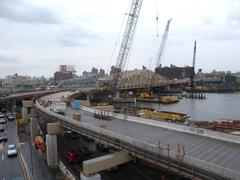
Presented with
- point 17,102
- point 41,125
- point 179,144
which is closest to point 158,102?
point 17,102

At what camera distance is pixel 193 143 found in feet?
75.1

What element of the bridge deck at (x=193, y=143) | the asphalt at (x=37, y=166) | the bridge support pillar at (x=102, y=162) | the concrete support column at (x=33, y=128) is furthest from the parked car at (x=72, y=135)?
the bridge support pillar at (x=102, y=162)

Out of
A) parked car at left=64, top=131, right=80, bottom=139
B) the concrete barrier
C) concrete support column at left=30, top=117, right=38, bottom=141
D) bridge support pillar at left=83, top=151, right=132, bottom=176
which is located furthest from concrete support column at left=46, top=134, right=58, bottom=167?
concrete support column at left=30, top=117, right=38, bottom=141

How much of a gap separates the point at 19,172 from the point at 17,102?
7057cm

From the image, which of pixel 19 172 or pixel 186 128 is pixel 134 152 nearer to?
pixel 186 128

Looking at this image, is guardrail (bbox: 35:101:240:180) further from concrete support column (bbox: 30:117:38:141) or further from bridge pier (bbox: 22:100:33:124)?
bridge pier (bbox: 22:100:33:124)

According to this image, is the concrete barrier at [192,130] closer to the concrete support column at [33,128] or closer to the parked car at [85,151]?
the parked car at [85,151]

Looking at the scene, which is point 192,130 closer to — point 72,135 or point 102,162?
point 102,162

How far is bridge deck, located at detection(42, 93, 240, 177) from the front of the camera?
18569mm

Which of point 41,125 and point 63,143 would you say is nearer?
point 63,143

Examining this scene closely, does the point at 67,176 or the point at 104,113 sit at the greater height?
the point at 104,113

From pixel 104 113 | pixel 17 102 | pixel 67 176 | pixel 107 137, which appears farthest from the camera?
pixel 17 102

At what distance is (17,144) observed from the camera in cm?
4506

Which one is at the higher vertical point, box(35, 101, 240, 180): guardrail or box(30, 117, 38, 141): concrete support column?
box(35, 101, 240, 180): guardrail
